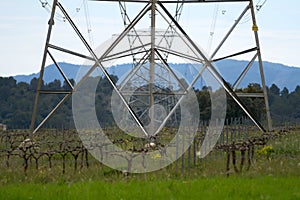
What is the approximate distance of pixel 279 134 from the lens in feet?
68.9

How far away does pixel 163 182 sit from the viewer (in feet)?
35.6

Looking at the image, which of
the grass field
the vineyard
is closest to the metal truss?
the vineyard

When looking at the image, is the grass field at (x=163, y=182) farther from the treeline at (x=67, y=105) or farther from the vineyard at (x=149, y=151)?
the treeline at (x=67, y=105)

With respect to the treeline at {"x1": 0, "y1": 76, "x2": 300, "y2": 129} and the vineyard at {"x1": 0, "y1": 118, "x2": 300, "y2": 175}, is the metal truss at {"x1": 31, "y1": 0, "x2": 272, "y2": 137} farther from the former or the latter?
the treeline at {"x1": 0, "y1": 76, "x2": 300, "y2": 129}

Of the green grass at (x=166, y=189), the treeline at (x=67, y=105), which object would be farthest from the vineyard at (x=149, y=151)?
the treeline at (x=67, y=105)

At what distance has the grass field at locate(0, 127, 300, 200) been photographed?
9469 millimetres

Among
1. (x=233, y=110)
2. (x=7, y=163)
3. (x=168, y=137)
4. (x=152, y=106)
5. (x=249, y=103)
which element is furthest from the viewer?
(x=249, y=103)

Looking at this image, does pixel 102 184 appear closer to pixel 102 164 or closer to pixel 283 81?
pixel 102 164

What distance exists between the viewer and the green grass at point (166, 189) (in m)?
9.37

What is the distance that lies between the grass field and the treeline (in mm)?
12457

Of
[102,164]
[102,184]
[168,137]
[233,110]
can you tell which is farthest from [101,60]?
[233,110]

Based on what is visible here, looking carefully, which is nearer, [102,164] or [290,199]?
[290,199]

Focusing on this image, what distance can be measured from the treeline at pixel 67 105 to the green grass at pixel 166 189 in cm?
1497

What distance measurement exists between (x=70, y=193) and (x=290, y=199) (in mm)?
3246
